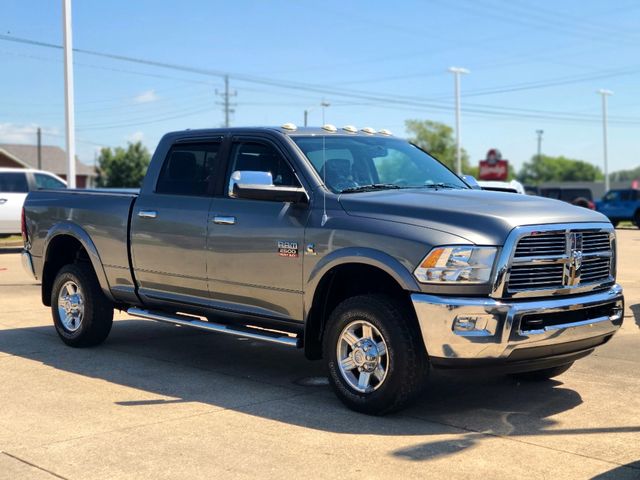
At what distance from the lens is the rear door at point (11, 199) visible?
20.5 meters

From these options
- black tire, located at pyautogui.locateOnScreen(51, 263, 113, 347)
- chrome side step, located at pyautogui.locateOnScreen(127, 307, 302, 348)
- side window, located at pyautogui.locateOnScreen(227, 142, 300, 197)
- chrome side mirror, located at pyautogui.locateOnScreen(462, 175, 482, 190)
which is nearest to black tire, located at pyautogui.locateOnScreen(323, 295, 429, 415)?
chrome side step, located at pyautogui.locateOnScreen(127, 307, 302, 348)

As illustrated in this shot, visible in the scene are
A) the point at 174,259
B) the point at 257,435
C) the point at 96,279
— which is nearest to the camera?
the point at 257,435

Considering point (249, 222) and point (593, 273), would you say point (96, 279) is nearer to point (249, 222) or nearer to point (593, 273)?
point (249, 222)

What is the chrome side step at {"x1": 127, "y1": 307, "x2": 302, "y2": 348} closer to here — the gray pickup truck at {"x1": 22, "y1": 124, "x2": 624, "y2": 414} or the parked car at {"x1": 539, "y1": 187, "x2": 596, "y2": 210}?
the gray pickup truck at {"x1": 22, "y1": 124, "x2": 624, "y2": 414}

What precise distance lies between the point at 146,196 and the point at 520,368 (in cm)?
364

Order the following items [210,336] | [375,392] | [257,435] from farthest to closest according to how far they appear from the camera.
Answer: [210,336] → [375,392] → [257,435]

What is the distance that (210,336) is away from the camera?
29.3 feet

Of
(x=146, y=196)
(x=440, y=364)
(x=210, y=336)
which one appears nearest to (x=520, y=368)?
(x=440, y=364)

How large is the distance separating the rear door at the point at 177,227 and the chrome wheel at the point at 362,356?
1540mm

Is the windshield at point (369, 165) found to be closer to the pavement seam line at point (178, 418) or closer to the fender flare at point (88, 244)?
the pavement seam line at point (178, 418)

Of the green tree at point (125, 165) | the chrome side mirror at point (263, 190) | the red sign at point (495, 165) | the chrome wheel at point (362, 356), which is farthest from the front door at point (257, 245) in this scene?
the green tree at point (125, 165)

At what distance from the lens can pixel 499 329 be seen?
522cm

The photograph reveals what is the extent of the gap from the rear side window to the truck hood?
1682 cm

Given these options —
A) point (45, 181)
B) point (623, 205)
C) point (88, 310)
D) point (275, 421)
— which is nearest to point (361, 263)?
point (275, 421)
